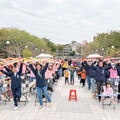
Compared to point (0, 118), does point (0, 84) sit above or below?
above

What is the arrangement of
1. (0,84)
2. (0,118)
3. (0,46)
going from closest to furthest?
(0,118)
(0,84)
(0,46)

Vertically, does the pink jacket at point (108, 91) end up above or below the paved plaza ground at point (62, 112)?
above

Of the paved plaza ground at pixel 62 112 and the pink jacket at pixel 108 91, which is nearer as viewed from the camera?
the paved plaza ground at pixel 62 112

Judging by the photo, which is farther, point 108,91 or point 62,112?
point 108,91

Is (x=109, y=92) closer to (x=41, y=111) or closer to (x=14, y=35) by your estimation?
(x=41, y=111)

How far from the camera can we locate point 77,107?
6938 mm

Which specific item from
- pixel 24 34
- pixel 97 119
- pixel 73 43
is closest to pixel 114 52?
pixel 24 34

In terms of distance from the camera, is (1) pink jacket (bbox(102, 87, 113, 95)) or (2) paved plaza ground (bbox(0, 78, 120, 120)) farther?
(1) pink jacket (bbox(102, 87, 113, 95))

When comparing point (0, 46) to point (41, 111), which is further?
point (0, 46)

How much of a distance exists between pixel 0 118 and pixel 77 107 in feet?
10.3

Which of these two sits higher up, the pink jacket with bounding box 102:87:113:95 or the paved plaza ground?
the pink jacket with bounding box 102:87:113:95

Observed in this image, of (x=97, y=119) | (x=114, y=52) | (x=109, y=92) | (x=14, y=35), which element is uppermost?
(x=14, y=35)

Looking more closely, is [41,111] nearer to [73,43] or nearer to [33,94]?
[33,94]

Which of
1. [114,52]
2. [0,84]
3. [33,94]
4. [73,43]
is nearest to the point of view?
[0,84]
